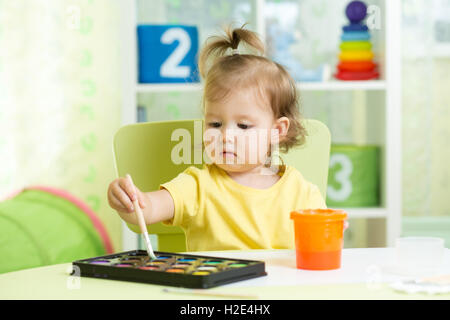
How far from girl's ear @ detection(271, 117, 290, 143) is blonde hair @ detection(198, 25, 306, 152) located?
12mm

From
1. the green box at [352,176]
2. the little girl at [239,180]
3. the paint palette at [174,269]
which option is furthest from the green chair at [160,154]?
the green box at [352,176]

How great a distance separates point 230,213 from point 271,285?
45 centimetres

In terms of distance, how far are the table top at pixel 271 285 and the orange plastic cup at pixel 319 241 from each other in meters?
0.02

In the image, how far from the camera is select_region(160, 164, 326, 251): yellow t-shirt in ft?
3.84

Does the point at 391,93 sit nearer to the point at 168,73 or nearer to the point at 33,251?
the point at 168,73

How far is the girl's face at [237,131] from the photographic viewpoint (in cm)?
117

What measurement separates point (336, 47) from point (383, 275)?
6.70ft

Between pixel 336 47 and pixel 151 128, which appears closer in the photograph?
pixel 151 128

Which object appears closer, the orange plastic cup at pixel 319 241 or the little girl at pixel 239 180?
the orange plastic cup at pixel 319 241

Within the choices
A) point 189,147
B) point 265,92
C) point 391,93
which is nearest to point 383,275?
point 265,92

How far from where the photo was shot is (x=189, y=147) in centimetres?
141

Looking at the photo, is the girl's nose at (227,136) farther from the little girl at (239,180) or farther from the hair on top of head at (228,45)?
the hair on top of head at (228,45)

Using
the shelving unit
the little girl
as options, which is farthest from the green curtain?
the little girl
